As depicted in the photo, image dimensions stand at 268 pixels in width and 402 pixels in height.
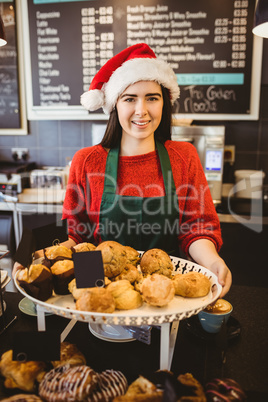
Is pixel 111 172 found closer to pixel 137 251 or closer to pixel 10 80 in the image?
pixel 137 251

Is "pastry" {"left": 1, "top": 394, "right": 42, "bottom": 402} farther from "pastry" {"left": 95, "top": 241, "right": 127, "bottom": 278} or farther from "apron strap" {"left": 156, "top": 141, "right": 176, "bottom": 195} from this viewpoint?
"apron strap" {"left": 156, "top": 141, "right": 176, "bottom": 195}

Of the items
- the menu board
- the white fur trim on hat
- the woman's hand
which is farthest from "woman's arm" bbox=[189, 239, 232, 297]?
the menu board

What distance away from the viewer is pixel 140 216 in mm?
1448

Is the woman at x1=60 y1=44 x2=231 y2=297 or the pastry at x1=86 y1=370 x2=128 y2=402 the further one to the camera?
the woman at x1=60 y1=44 x2=231 y2=297

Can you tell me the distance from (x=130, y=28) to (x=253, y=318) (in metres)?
2.58

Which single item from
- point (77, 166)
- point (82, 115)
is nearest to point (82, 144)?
point (82, 115)

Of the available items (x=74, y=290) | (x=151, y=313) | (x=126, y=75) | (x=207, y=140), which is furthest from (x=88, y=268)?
(x=207, y=140)

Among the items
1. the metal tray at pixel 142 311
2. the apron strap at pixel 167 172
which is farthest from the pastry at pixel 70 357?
the apron strap at pixel 167 172

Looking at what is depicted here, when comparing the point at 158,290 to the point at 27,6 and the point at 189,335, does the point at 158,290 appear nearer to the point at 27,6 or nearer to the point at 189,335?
the point at 189,335

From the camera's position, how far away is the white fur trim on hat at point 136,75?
135cm

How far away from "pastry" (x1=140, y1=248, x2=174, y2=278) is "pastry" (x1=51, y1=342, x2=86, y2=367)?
0.28 metres

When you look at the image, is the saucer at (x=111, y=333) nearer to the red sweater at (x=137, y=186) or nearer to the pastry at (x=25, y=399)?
the pastry at (x=25, y=399)

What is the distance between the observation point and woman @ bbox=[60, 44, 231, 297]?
54.1 inches

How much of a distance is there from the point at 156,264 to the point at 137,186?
582mm
